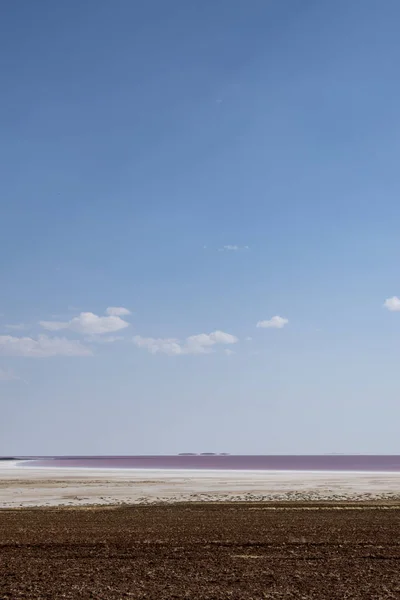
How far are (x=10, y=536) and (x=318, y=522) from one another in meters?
14.1

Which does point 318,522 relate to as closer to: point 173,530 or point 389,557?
point 173,530

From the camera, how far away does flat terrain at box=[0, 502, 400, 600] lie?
1631 centimetres

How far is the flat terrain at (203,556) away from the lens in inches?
642

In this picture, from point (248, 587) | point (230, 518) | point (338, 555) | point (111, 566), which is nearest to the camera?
point (248, 587)

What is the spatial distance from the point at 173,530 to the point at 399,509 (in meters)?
15.6

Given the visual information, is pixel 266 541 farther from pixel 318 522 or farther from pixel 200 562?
pixel 318 522

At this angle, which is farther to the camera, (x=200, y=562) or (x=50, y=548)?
(x=50, y=548)

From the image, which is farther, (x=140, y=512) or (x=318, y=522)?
(x=140, y=512)

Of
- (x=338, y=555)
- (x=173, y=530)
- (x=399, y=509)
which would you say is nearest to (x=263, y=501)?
(x=399, y=509)

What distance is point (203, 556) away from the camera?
20.9 metres

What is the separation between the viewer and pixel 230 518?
31.7 metres

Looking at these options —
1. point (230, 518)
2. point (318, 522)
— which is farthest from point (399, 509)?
point (230, 518)

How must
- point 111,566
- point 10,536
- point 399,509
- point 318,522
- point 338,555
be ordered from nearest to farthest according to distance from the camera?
point 111,566, point 338,555, point 10,536, point 318,522, point 399,509

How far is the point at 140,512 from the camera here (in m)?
36.4
